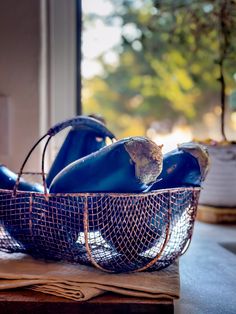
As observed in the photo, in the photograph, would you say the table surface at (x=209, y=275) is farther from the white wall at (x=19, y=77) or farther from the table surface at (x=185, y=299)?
the white wall at (x=19, y=77)

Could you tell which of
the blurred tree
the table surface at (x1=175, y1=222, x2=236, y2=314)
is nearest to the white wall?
the blurred tree

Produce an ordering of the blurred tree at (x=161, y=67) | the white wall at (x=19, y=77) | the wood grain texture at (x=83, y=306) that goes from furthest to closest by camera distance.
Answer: the blurred tree at (x=161, y=67)
the white wall at (x=19, y=77)
the wood grain texture at (x=83, y=306)

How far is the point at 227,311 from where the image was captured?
1.78 ft

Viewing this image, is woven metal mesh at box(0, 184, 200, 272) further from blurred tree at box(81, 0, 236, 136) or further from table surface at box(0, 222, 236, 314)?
blurred tree at box(81, 0, 236, 136)

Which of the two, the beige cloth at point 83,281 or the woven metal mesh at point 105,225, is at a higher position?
the woven metal mesh at point 105,225

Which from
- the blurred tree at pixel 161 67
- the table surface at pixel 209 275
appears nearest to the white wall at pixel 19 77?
the blurred tree at pixel 161 67

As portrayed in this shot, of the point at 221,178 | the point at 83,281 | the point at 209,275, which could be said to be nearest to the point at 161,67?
the point at 221,178

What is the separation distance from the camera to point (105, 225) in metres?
0.55

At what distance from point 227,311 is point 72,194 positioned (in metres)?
0.22

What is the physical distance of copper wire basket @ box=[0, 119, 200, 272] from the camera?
0.55m

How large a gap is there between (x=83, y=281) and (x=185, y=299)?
0.42ft

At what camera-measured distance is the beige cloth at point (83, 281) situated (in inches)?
21.3

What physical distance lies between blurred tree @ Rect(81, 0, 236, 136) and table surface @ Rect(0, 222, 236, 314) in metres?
0.53

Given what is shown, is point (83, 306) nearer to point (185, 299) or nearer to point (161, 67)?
point (185, 299)
